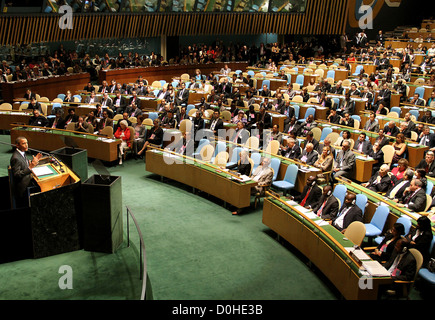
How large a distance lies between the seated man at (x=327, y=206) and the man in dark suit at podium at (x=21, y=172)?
4.62m

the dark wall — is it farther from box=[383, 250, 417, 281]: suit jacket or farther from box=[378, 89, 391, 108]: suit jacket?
box=[383, 250, 417, 281]: suit jacket

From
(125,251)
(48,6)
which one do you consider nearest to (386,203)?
(125,251)

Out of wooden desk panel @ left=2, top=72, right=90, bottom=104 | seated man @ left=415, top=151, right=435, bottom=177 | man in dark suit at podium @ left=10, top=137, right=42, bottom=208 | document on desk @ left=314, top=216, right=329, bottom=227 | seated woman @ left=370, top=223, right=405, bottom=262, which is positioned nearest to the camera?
seated woman @ left=370, top=223, right=405, bottom=262

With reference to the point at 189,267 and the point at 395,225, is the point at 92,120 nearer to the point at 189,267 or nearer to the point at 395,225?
the point at 189,267

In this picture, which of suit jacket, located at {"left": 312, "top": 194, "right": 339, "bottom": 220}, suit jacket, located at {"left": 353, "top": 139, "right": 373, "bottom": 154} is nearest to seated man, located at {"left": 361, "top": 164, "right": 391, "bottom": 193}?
suit jacket, located at {"left": 312, "top": 194, "right": 339, "bottom": 220}

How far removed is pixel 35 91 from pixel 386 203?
13.5 meters

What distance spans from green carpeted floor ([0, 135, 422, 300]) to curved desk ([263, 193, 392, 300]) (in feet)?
0.94

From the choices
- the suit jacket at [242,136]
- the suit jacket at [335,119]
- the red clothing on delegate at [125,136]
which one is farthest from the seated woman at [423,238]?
the red clothing on delegate at [125,136]

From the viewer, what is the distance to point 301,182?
9.26 metres

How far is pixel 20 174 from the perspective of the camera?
7043 millimetres

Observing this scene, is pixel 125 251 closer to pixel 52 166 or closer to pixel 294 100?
pixel 52 166

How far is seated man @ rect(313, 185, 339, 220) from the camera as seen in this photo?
7.56 meters

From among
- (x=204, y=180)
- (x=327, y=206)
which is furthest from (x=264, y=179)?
(x=327, y=206)

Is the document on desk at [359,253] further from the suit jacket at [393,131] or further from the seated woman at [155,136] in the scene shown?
the seated woman at [155,136]
